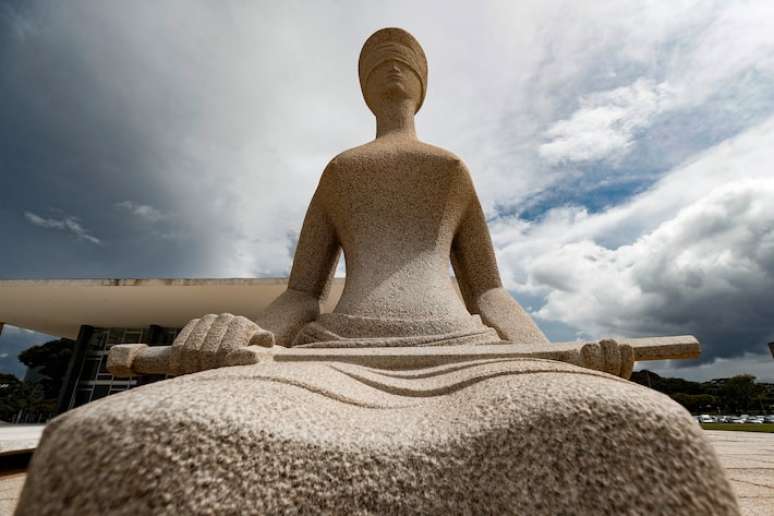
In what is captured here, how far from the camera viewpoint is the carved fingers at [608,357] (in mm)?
1800

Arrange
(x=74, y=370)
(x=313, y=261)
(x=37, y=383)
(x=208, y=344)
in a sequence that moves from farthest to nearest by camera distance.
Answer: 1. (x=37, y=383)
2. (x=74, y=370)
3. (x=313, y=261)
4. (x=208, y=344)

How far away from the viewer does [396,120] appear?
3564 mm

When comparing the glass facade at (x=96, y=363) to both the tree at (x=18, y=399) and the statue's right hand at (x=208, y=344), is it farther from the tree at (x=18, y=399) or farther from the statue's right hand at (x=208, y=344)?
the statue's right hand at (x=208, y=344)

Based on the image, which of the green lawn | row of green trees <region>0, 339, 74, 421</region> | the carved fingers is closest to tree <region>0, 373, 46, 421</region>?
row of green trees <region>0, 339, 74, 421</region>

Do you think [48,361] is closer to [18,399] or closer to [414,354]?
[18,399]

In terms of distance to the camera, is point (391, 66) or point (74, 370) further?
point (74, 370)

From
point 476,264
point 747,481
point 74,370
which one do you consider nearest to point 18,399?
point 74,370

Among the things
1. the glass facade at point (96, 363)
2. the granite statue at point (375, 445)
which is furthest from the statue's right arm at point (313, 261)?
the glass facade at point (96, 363)

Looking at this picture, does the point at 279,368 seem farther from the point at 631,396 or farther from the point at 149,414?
the point at 631,396

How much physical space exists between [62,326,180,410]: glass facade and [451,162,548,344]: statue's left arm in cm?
1616

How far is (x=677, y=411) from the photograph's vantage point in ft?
3.15

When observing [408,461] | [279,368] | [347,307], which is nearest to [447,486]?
[408,461]

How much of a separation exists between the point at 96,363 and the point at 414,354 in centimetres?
1947

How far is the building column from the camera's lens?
1572 centimetres
